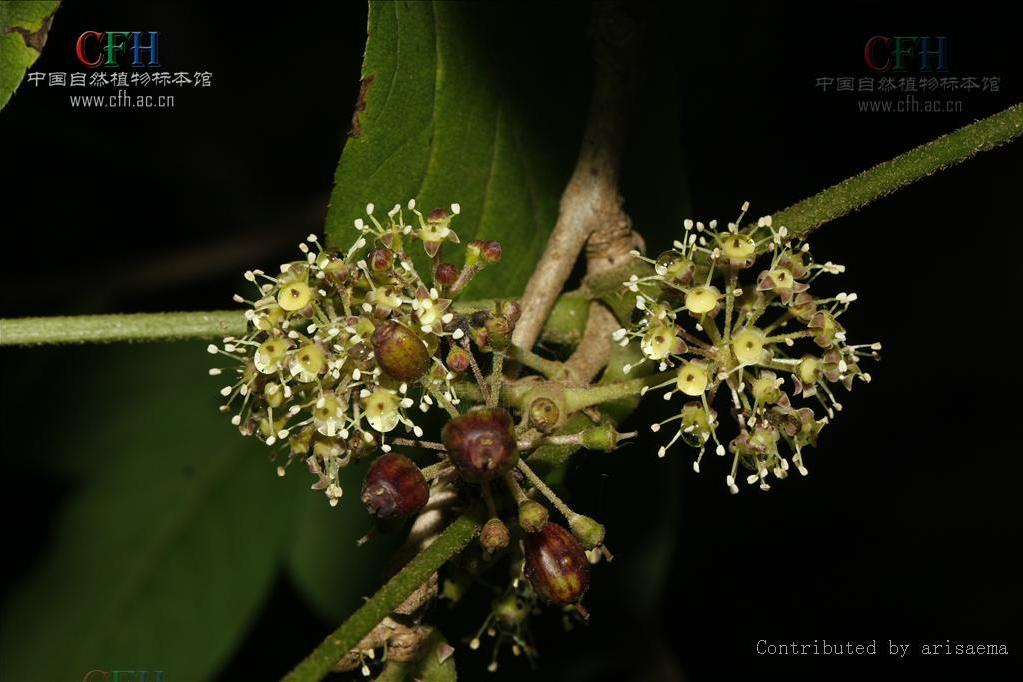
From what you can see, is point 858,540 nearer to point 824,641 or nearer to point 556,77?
point 824,641

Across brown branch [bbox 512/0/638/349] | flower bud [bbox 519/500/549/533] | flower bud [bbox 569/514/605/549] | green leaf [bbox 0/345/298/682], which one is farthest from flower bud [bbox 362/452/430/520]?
green leaf [bbox 0/345/298/682]

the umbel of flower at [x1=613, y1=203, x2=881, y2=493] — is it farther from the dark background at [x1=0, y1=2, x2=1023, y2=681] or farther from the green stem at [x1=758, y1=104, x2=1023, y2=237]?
the dark background at [x1=0, y1=2, x2=1023, y2=681]

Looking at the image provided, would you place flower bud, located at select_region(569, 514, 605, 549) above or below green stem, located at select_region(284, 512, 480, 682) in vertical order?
above

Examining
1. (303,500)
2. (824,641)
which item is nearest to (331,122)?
(303,500)

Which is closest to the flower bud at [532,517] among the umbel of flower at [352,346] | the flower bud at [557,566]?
the flower bud at [557,566]

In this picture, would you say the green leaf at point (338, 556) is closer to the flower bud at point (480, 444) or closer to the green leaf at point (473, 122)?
the green leaf at point (473, 122)

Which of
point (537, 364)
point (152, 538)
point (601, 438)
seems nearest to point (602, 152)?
point (537, 364)
